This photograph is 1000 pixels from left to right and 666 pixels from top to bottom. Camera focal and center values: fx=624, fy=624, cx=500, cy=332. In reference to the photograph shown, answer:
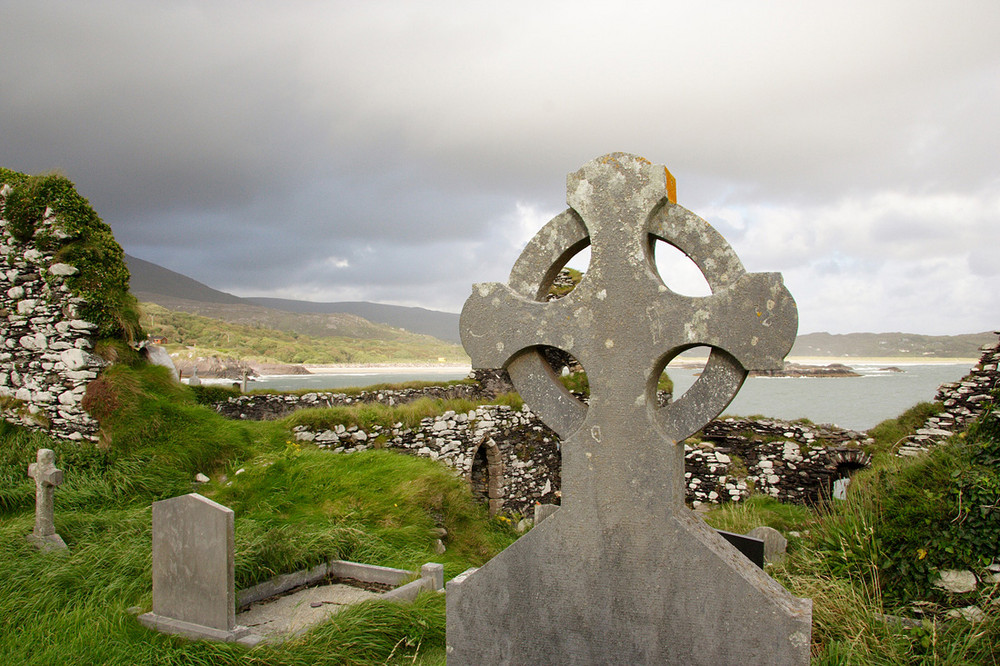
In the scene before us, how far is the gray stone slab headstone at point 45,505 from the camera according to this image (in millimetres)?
5871

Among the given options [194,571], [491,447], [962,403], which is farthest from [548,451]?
[194,571]

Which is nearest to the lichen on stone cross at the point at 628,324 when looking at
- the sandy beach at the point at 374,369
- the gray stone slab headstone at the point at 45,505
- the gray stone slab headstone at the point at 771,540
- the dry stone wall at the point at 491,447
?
the gray stone slab headstone at the point at 771,540

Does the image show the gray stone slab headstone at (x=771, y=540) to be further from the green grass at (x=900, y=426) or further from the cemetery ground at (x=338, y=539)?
the green grass at (x=900, y=426)

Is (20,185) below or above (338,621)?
above

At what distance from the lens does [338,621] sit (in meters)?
4.23

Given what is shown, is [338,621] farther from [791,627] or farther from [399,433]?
[399,433]

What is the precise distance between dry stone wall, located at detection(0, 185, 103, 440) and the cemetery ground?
1.07 ft

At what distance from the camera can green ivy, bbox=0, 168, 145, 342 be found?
905 centimetres

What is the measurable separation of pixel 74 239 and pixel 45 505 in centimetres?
479

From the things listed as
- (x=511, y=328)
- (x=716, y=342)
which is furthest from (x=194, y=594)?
(x=716, y=342)

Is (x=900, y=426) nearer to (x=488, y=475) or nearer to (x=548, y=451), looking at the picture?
(x=548, y=451)

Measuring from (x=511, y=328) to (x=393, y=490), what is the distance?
583 centimetres

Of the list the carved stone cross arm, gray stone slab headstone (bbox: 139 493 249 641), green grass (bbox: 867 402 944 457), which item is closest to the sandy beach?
green grass (bbox: 867 402 944 457)

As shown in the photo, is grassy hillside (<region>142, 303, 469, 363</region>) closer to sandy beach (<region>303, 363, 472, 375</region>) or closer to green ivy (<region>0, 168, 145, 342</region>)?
sandy beach (<region>303, 363, 472, 375</region>)
